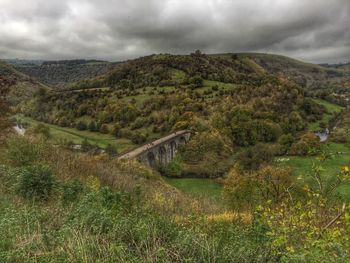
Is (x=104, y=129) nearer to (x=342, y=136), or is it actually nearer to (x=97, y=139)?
(x=97, y=139)

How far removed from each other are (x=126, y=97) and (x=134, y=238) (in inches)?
3931

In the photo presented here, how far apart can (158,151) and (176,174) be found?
5.11m

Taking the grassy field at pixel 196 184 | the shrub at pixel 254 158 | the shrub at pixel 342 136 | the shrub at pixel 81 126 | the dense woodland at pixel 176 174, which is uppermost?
the shrub at pixel 342 136

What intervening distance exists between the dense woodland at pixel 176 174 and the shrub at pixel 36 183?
0.11ft

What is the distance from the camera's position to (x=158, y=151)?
188 ft

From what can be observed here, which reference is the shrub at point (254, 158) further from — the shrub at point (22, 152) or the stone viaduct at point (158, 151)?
the shrub at point (22, 152)

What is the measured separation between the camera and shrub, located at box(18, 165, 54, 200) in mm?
9430

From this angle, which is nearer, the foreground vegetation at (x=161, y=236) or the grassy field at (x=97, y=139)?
the foreground vegetation at (x=161, y=236)

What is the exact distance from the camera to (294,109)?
94.6 metres

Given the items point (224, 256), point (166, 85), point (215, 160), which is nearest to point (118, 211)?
point (224, 256)

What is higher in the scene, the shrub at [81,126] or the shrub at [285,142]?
the shrub at [81,126]

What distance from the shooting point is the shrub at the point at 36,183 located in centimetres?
943

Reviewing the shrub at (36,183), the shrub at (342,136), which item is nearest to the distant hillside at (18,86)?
the shrub at (36,183)

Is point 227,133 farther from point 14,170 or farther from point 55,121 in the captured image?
point 14,170
